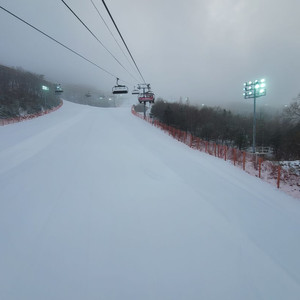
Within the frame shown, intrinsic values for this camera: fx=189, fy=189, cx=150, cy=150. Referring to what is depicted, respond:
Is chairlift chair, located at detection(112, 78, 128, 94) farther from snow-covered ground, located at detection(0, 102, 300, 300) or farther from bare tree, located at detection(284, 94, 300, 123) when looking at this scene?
bare tree, located at detection(284, 94, 300, 123)

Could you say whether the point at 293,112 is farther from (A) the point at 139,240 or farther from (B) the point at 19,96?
(B) the point at 19,96

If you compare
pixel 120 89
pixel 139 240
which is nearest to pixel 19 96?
pixel 120 89

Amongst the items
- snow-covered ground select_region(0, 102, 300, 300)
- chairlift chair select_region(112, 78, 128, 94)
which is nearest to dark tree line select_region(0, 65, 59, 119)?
chairlift chair select_region(112, 78, 128, 94)

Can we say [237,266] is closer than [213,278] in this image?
No

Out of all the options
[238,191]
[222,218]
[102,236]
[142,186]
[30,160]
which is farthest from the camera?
[30,160]

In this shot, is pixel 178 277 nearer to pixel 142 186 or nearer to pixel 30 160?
pixel 142 186

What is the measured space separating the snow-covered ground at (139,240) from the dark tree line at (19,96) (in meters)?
42.9

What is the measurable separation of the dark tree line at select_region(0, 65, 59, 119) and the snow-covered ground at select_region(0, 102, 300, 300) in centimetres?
4295

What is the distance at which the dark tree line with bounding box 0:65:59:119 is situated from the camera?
49.4 meters

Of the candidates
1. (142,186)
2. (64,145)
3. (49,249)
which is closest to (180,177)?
(142,186)

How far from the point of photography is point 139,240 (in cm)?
440

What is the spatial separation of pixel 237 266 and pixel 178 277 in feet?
4.16

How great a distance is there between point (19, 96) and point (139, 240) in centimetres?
6861

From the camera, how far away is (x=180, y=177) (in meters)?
8.73
